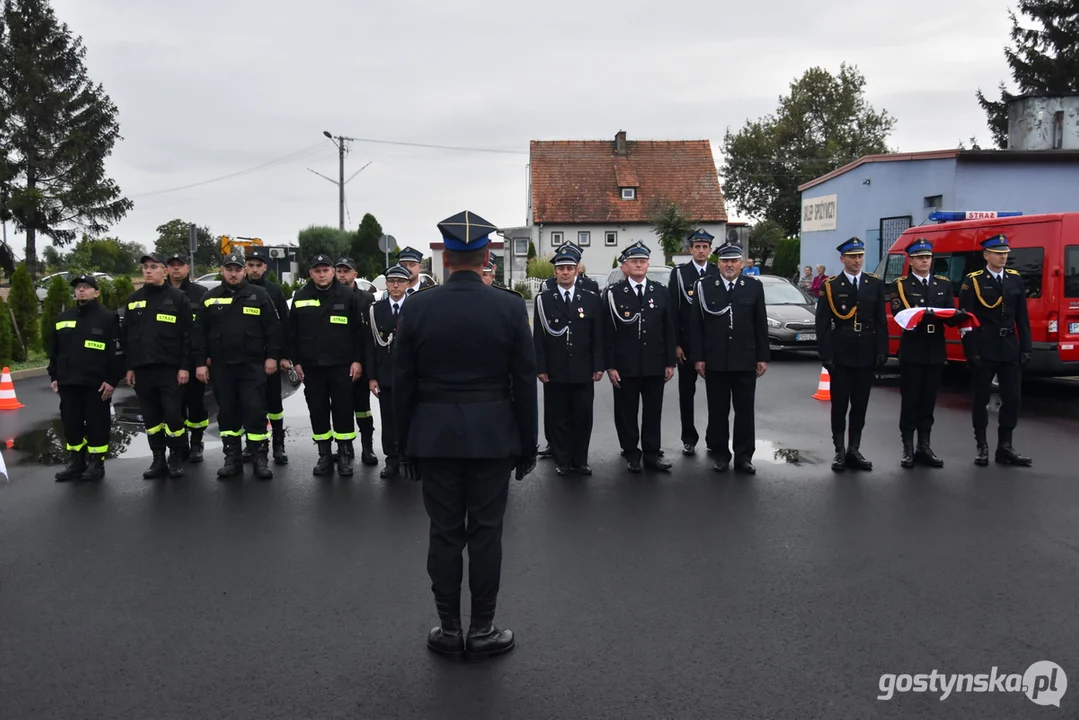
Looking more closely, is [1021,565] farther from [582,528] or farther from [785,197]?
[785,197]

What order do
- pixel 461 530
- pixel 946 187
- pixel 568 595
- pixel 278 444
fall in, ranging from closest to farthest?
pixel 461 530 → pixel 568 595 → pixel 278 444 → pixel 946 187

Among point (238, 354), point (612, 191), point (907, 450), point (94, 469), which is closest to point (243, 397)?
point (238, 354)

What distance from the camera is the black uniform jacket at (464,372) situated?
4.27 meters

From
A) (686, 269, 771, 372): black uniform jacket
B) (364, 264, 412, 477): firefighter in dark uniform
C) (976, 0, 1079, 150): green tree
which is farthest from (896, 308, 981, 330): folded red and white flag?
(976, 0, 1079, 150): green tree

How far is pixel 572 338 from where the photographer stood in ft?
26.7

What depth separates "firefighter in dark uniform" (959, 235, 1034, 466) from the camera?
321 inches

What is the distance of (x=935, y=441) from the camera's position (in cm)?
941

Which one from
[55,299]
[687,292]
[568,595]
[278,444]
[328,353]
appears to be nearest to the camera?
[568,595]

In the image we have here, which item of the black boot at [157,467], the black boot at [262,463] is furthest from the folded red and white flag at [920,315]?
the black boot at [157,467]

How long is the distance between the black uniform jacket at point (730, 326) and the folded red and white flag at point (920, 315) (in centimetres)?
123

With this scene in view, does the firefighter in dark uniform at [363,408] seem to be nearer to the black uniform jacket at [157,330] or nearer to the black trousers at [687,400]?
the black uniform jacket at [157,330]

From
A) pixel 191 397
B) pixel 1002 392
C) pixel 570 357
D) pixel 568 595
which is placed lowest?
pixel 568 595

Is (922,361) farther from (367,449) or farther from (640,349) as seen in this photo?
(367,449)

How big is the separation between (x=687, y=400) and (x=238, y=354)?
4215 millimetres
